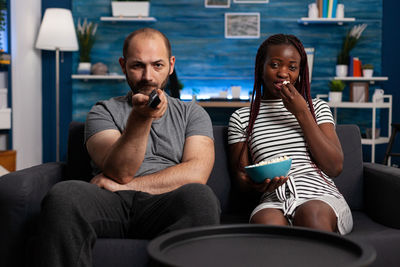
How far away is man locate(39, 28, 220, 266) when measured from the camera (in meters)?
1.32

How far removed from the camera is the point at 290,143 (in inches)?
71.1

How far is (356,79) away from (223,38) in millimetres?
1413

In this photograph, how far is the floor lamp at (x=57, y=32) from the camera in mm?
4625

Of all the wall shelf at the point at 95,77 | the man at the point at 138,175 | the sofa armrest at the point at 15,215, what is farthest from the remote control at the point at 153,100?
the wall shelf at the point at 95,77

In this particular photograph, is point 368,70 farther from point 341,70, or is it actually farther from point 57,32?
point 57,32

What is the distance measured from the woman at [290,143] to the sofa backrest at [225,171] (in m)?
0.09

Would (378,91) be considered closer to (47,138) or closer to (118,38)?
(118,38)

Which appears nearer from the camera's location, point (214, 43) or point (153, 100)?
point (153, 100)

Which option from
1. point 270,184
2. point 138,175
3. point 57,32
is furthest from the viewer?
point 57,32

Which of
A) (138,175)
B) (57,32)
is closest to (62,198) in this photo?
(138,175)

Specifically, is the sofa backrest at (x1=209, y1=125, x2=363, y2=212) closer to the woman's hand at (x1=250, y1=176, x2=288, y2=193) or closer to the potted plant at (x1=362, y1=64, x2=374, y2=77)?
the woman's hand at (x1=250, y1=176, x2=288, y2=193)

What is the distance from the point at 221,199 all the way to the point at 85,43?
3485mm

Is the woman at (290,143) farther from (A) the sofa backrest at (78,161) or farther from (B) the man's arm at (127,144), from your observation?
(A) the sofa backrest at (78,161)

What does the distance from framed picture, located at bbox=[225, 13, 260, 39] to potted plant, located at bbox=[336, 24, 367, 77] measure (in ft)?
2.88
